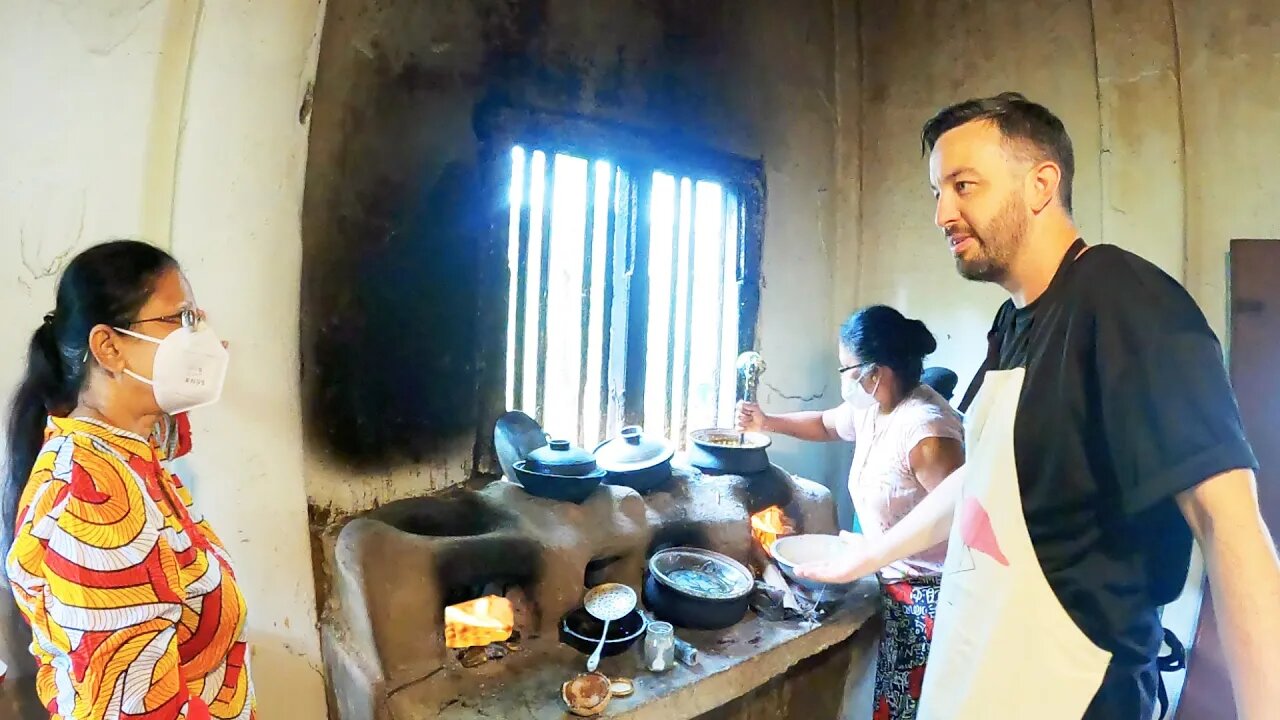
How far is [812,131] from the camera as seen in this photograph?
13.1 feet

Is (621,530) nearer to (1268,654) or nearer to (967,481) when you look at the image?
(967,481)

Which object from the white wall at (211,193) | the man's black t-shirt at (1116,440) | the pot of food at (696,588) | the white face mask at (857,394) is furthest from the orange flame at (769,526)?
the white wall at (211,193)

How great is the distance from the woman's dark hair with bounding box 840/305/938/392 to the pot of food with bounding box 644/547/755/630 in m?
0.99

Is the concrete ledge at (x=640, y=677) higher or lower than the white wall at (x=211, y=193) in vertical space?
lower

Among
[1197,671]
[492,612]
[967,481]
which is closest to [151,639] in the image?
[492,612]

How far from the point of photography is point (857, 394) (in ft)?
9.52

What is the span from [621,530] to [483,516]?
51 cm

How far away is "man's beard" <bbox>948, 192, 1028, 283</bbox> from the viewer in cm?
153

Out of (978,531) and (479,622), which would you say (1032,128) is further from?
(479,622)

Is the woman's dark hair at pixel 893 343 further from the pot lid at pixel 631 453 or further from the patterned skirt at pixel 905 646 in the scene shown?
the pot lid at pixel 631 453

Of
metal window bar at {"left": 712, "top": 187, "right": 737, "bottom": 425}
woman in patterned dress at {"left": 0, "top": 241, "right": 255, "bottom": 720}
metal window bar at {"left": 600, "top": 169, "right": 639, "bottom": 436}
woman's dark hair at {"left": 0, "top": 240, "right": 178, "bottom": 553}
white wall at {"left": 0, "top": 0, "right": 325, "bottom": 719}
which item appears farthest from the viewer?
metal window bar at {"left": 712, "top": 187, "right": 737, "bottom": 425}

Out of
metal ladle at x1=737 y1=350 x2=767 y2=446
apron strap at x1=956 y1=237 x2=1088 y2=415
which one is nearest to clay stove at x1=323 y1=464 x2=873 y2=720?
metal ladle at x1=737 y1=350 x2=767 y2=446

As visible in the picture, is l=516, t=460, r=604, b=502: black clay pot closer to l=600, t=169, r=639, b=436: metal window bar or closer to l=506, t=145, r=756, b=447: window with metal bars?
l=506, t=145, r=756, b=447: window with metal bars

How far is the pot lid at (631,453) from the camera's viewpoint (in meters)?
2.81
